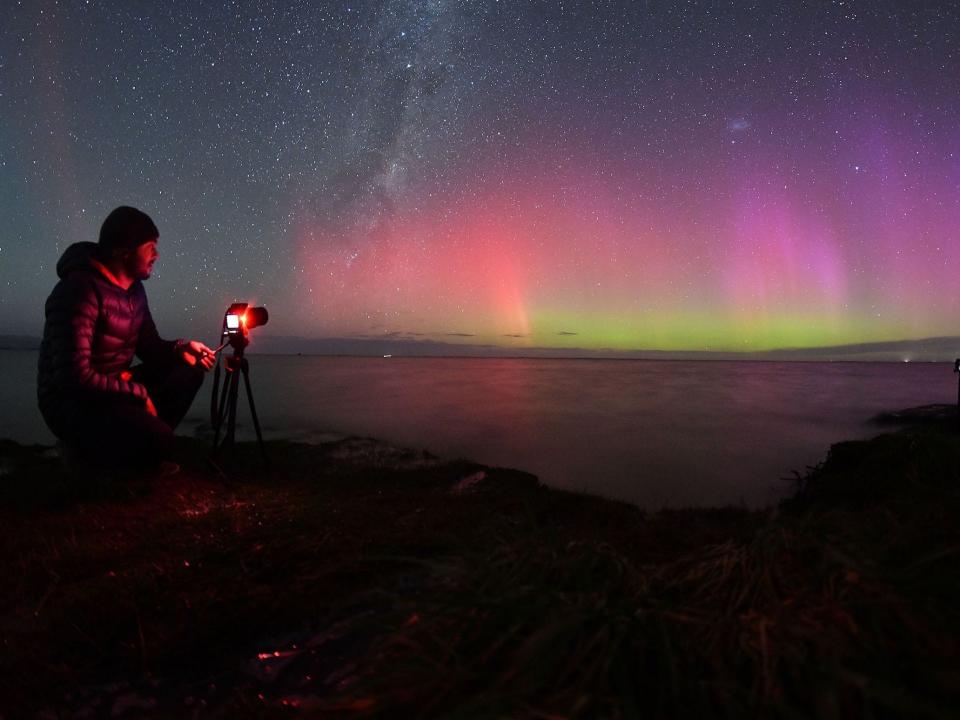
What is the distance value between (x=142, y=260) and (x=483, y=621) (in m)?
5.98

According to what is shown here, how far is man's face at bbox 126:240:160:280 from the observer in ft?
18.3

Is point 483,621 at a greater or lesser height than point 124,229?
lesser

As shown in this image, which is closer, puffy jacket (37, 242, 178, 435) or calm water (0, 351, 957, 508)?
puffy jacket (37, 242, 178, 435)

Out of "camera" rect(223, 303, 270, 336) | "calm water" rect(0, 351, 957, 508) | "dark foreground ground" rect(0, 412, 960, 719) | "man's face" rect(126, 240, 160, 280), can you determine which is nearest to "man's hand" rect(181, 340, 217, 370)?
"camera" rect(223, 303, 270, 336)

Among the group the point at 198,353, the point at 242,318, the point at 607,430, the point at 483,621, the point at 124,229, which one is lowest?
the point at 607,430

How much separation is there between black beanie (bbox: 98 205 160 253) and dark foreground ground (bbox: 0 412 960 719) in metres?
3.01

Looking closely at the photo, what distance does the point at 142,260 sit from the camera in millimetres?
5637

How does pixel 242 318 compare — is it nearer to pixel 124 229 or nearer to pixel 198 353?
pixel 198 353

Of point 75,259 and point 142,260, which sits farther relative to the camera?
point 142,260

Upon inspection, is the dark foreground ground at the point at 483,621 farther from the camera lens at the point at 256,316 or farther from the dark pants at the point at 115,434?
the camera lens at the point at 256,316

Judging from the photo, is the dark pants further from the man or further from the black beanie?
the black beanie

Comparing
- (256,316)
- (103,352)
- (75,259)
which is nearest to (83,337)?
(103,352)

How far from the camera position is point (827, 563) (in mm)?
1739

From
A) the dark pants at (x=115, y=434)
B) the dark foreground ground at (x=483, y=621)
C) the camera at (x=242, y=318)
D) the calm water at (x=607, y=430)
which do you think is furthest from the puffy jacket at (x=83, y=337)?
the calm water at (x=607, y=430)
